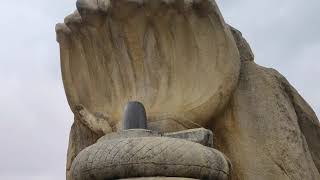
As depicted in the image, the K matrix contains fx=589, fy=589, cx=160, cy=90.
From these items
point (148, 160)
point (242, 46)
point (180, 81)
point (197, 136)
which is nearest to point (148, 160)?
point (148, 160)

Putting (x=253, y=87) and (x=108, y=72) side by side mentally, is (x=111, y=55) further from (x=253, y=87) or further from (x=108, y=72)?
(x=253, y=87)

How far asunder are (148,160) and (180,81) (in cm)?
139

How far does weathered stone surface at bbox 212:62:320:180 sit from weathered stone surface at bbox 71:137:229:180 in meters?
1.00

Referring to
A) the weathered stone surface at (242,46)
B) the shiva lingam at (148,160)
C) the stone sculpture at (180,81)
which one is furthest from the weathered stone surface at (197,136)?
the weathered stone surface at (242,46)

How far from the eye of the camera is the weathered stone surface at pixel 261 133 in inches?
194

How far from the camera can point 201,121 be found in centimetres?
493

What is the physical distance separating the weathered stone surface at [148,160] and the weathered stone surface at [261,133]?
1.00 m

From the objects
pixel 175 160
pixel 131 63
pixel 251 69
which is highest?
pixel 131 63

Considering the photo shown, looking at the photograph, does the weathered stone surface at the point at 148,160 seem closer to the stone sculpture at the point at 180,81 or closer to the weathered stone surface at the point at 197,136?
the weathered stone surface at the point at 197,136

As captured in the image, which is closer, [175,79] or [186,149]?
[186,149]

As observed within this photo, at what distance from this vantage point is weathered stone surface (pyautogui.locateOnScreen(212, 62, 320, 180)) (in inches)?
194

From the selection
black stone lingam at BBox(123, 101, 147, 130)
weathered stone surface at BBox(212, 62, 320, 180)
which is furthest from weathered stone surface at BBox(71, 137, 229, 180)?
weathered stone surface at BBox(212, 62, 320, 180)

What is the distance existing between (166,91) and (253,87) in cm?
80

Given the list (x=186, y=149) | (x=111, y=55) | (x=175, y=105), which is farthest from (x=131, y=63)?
(x=186, y=149)
